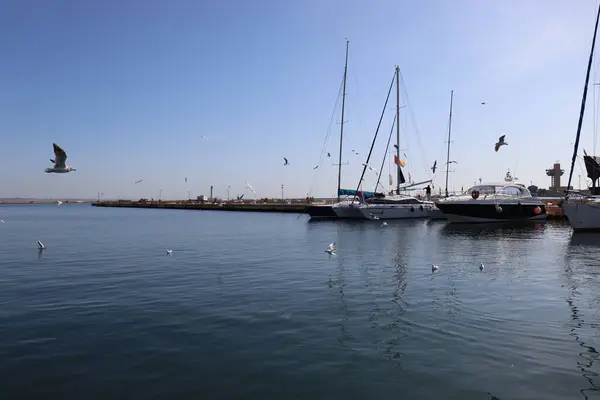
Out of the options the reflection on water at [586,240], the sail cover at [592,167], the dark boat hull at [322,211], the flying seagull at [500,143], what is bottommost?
the reflection on water at [586,240]

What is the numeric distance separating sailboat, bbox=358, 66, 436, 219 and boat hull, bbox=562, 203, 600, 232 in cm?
2484

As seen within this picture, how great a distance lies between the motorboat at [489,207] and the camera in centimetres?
5456

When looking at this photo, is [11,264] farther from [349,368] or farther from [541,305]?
[541,305]

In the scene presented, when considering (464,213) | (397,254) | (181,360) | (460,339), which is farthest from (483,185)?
(181,360)

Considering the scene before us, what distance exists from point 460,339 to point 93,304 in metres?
11.1

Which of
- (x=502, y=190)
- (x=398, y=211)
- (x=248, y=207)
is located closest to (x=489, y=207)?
(x=502, y=190)

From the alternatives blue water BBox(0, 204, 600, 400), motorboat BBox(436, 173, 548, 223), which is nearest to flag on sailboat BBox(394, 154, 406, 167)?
motorboat BBox(436, 173, 548, 223)

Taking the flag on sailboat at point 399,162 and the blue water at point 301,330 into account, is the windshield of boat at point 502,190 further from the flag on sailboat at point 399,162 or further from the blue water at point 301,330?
the blue water at point 301,330

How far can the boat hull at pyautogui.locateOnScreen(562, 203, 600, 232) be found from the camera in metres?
39.7

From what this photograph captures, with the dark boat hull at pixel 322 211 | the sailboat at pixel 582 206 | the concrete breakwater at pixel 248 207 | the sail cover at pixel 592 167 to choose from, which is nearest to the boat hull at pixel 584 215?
the sailboat at pixel 582 206

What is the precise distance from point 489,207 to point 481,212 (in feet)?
3.72

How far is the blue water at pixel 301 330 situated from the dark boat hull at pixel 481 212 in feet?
106

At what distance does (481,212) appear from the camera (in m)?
55.0

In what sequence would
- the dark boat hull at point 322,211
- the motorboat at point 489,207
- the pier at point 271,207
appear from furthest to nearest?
the pier at point 271,207 → the dark boat hull at point 322,211 → the motorboat at point 489,207
